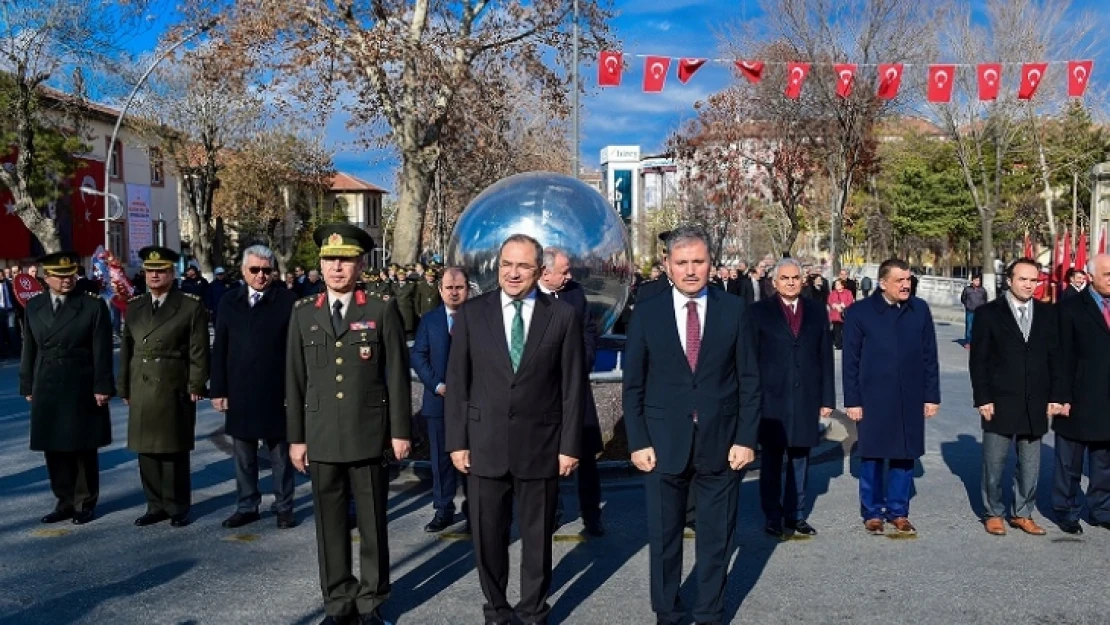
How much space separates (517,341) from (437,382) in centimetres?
215

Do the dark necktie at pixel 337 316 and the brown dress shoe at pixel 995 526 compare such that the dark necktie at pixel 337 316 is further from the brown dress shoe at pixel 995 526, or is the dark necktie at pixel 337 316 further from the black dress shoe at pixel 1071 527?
the black dress shoe at pixel 1071 527

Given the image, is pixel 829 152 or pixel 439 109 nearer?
pixel 439 109

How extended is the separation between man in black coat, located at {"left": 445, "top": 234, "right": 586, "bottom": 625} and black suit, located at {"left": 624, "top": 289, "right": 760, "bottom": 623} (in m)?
0.33

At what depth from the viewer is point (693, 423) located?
15.4ft

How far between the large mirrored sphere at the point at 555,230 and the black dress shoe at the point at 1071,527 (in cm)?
463

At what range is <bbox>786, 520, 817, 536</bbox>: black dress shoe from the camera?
6609 mm

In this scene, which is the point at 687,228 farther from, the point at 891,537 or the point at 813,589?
the point at 891,537

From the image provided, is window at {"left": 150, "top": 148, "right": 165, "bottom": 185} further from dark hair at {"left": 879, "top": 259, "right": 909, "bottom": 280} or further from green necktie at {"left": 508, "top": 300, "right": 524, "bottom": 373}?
green necktie at {"left": 508, "top": 300, "right": 524, "bottom": 373}

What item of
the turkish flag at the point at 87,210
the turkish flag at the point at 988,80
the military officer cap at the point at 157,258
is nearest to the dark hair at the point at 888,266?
the military officer cap at the point at 157,258

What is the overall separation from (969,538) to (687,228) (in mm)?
3138

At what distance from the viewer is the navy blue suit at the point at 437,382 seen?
6.76 metres

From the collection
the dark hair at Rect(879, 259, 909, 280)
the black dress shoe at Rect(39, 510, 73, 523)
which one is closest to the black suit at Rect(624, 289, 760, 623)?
the dark hair at Rect(879, 259, 909, 280)

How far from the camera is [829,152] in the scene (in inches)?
1204

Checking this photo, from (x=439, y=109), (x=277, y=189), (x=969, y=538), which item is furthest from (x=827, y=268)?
(x=969, y=538)
